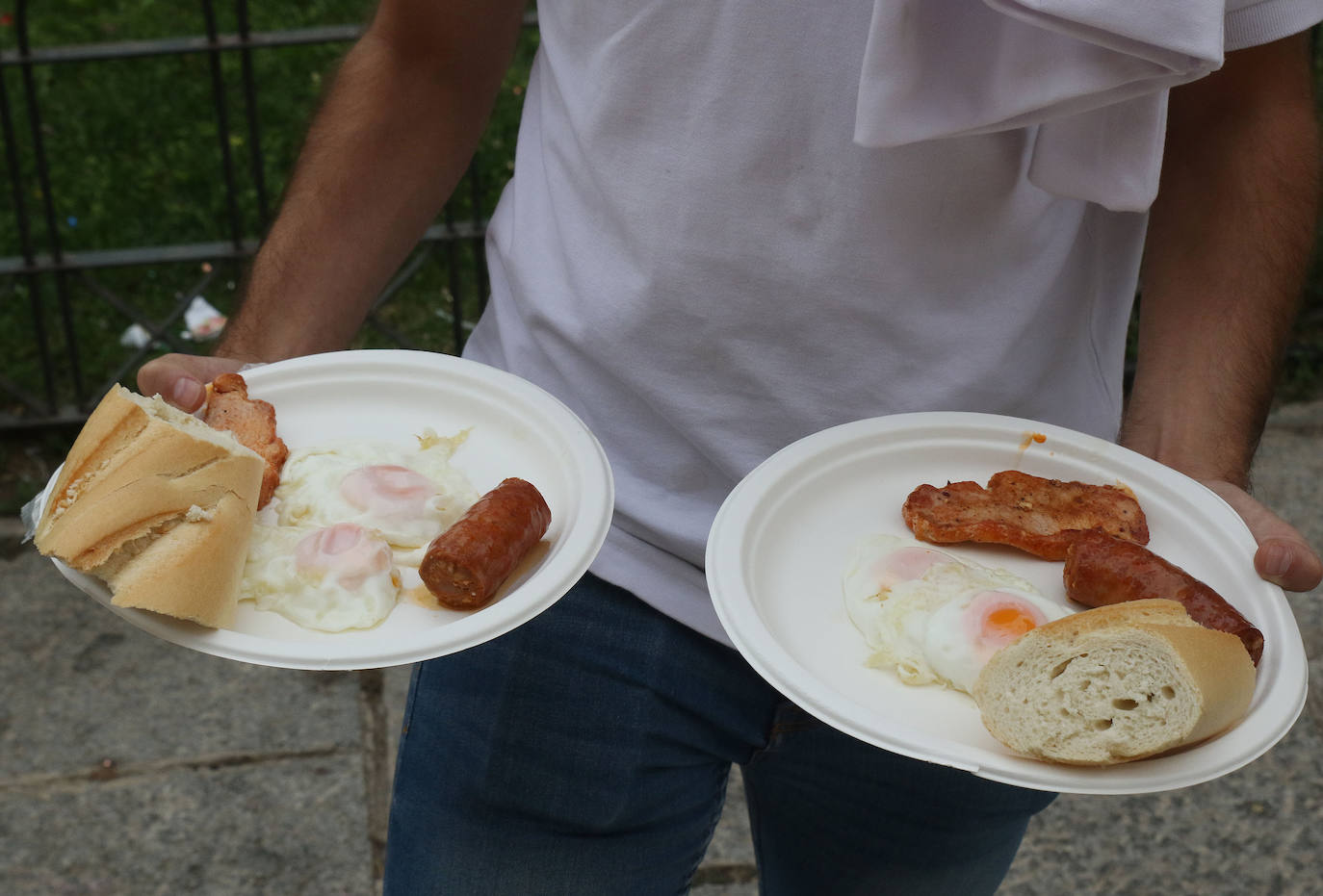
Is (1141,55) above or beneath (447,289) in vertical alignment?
above

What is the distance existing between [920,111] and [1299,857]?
302cm

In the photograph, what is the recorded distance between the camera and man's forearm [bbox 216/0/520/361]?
228 centimetres

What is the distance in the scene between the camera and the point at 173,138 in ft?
21.2

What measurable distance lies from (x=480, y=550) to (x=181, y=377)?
587 millimetres

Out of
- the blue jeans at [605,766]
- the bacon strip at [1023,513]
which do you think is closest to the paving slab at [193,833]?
the blue jeans at [605,766]

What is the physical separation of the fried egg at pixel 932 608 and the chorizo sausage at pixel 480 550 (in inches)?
18.3

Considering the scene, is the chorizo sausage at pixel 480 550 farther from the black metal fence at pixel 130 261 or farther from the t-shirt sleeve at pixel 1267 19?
the black metal fence at pixel 130 261

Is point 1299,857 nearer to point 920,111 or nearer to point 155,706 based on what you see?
point 920,111

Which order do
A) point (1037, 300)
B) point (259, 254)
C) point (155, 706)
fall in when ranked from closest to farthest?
point (1037, 300) < point (259, 254) < point (155, 706)

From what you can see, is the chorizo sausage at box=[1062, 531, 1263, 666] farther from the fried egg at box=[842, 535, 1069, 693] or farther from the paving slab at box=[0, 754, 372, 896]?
the paving slab at box=[0, 754, 372, 896]

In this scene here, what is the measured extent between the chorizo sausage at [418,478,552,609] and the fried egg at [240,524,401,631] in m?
0.06

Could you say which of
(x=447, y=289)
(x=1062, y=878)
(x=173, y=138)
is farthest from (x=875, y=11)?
(x=173, y=138)

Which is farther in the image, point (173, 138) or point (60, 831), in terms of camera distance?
point (173, 138)

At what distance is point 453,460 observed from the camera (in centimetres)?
206
